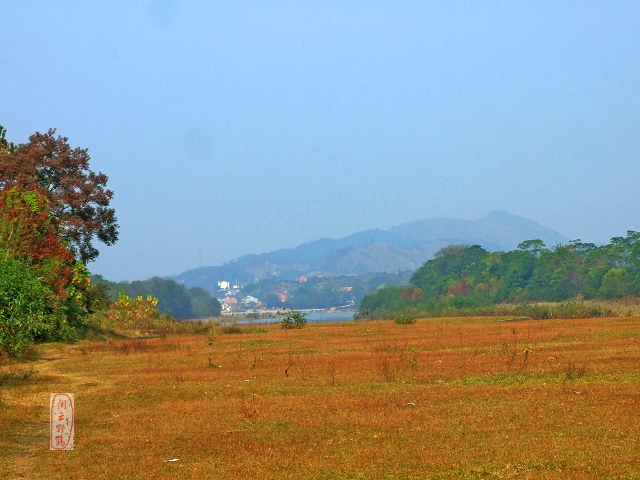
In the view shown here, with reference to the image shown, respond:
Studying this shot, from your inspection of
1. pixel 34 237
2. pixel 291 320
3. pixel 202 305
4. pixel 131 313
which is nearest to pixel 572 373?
pixel 34 237

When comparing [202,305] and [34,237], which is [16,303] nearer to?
[34,237]

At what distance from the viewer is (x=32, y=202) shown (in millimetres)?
41094

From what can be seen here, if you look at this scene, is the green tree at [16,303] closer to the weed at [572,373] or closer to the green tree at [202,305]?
the weed at [572,373]

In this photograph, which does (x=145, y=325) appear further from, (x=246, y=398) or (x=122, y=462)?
(x=122, y=462)

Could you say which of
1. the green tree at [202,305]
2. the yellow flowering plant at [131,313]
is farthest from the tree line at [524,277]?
the yellow flowering plant at [131,313]

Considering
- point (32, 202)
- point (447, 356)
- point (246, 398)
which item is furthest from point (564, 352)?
point (32, 202)

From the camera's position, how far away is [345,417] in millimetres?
16891

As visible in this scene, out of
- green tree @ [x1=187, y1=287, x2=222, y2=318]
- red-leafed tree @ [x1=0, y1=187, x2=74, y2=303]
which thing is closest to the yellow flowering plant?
red-leafed tree @ [x1=0, y1=187, x2=74, y2=303]

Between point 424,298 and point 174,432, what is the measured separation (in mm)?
147325

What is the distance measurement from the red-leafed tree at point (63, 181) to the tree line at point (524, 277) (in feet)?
193

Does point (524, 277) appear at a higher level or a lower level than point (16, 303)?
higher

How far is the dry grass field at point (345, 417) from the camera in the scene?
12.5 m

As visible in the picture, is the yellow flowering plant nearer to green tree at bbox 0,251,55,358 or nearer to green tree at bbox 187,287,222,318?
green tree at bbox 0,251,55,358

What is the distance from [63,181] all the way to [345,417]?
43.9 meters
